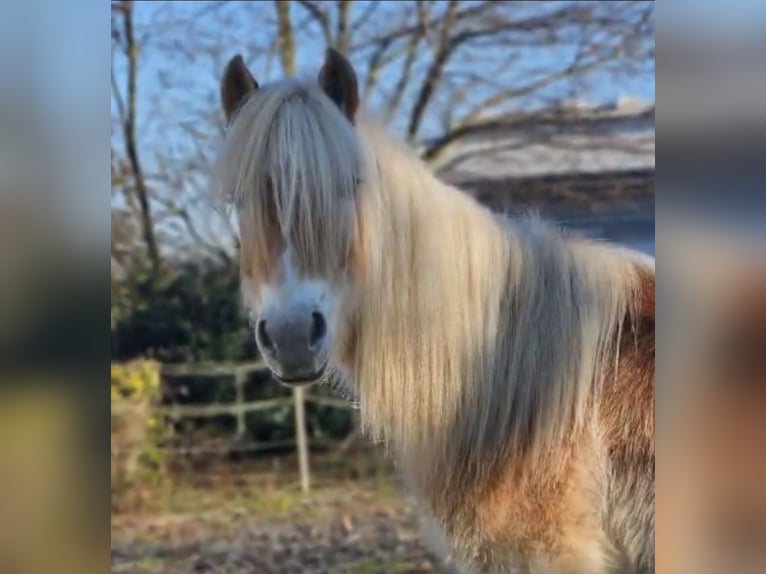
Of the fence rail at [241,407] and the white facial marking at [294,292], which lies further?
the fence rail at [241,407]

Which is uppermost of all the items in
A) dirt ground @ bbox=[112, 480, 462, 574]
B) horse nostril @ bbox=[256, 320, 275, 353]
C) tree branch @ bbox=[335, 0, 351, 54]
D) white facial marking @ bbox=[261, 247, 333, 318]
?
tree branch @ bbox=[335, 0, 351, 54]

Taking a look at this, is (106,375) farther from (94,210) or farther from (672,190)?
(672,190)

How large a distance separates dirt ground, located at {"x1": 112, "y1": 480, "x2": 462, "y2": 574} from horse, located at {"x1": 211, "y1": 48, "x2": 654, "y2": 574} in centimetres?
10

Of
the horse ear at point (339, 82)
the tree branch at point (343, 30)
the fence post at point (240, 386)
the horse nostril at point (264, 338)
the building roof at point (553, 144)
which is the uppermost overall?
the tree branch at point (343, 30)

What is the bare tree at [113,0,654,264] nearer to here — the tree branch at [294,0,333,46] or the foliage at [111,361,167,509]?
the tree branch at [294,0,333,46]

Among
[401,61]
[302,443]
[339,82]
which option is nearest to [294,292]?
[302,443]

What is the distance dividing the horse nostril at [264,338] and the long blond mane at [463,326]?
7.9 inches

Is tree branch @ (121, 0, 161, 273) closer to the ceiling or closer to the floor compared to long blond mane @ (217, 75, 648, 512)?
closer to the ceiling

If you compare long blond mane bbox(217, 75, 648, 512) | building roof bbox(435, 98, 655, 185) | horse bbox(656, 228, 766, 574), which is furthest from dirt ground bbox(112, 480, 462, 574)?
building roof bbox(435, 98, 655, 185)

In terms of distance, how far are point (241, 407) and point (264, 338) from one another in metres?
0.23

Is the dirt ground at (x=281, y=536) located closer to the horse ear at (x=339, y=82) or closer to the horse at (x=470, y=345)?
the horse at (x=470, y=345)

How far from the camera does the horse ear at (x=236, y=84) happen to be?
6.38ft

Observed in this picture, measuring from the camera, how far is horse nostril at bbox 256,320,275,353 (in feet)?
6.27

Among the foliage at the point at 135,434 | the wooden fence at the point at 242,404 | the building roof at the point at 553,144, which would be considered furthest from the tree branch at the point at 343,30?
the foliage at the point at 135,434
